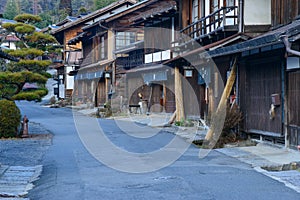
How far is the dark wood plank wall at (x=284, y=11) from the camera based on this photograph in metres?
14.2

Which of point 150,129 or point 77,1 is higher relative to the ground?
point 77,1

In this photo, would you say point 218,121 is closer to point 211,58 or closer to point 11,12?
point 211,58

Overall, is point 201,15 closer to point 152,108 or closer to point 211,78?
point 211,78

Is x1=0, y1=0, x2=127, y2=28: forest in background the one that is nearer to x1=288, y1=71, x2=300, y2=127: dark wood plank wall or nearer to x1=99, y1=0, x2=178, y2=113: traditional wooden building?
x1=99, y1=0, x2=178, y2=113: traditional wooden building

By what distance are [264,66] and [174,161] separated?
16.7 feet

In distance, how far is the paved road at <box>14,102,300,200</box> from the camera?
830 centimetres

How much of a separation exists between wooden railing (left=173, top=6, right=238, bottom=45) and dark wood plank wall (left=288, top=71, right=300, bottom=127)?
182 inches

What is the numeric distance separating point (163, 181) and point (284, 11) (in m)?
8.13

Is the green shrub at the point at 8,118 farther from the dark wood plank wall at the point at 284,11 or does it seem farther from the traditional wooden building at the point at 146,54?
the traditional wooden building at the point at 146,54

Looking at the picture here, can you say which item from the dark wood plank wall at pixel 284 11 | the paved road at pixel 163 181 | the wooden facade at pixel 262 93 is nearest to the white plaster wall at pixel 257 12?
the dark wood plank wall at pixel 284 11

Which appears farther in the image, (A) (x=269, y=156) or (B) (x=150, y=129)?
(B) (x=150, y=129)

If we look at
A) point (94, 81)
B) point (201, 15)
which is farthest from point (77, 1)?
point (201, 15)

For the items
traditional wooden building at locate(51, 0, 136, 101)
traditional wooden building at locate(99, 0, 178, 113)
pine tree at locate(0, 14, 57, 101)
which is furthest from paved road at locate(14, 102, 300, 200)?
traditional wooden building at locate(51, 0, 136, 101)

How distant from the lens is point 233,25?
696 inches
